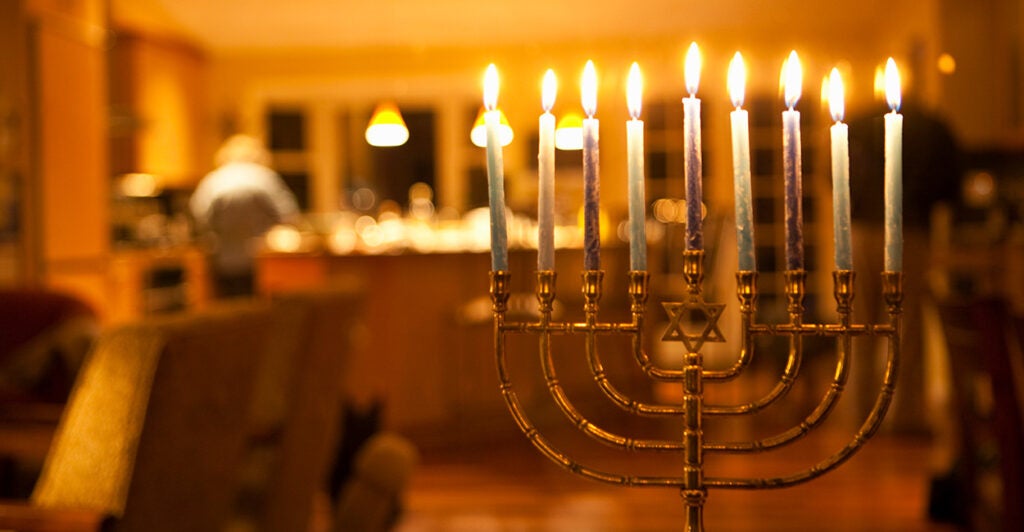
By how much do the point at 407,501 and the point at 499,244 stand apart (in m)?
3.40

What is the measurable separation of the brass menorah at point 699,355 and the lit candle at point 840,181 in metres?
0.02

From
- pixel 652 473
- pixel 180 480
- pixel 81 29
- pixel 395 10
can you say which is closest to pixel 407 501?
pixel 652 473

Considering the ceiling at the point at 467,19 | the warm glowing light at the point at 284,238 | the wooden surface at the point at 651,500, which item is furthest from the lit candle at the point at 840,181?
the ceiling at the point at 467,19

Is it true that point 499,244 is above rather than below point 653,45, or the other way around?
below

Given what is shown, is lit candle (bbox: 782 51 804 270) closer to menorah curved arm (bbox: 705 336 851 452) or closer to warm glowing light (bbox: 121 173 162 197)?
menorah curved arm (bbox: 705 336 851 452)

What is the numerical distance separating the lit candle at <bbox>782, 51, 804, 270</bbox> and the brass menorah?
0.01 metres

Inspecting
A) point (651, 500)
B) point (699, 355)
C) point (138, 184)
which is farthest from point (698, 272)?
point (138, 184)

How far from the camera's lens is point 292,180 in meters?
9.11

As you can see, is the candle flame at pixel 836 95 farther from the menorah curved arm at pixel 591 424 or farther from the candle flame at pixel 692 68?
the menorah curved arm at pixel 591 424

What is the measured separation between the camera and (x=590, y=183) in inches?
24.0

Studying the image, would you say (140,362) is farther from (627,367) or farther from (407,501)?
(627,367)

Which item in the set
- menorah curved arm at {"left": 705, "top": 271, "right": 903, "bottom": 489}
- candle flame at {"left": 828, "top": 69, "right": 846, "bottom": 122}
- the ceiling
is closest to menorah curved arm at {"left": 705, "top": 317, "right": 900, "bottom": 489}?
menorah curved arm at {"left": 705, "top": 271, "right": 903, "bottom": 489}

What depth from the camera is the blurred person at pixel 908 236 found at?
3250 mm

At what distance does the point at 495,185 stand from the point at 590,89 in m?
0.09
